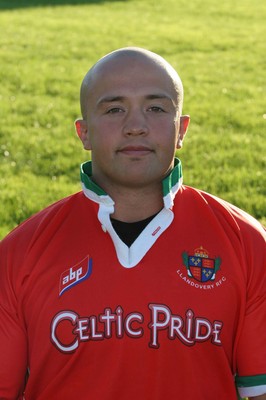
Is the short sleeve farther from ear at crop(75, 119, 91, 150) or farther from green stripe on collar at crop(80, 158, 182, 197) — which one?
ear at crop(75, 119, 91, 150)

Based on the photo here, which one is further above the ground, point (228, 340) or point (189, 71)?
point (228, 340)

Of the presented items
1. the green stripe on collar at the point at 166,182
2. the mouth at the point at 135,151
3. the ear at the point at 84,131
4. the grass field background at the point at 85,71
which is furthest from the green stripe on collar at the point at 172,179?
the grass field background at the point at 85,71

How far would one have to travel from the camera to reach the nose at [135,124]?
10.9ft

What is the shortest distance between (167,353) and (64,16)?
16965 millimetres

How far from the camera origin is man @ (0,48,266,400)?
3264 millimetres

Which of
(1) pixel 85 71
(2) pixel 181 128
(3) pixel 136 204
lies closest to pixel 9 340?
(3) pixel 136 204

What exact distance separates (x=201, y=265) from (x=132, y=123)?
2.03 ft

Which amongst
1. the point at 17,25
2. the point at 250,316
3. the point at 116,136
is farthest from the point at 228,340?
the point at 17,25

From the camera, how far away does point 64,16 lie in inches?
766

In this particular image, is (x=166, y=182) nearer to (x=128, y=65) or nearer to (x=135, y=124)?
(x=135, y=124)

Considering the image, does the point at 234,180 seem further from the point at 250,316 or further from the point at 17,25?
the point at 17,25

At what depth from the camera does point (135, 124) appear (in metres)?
3.33

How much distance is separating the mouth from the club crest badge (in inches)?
16.9

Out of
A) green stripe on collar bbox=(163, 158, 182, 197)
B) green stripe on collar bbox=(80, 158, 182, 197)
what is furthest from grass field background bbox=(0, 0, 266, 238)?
green stripe on collar bbox=(163, 158, 182, 197)
